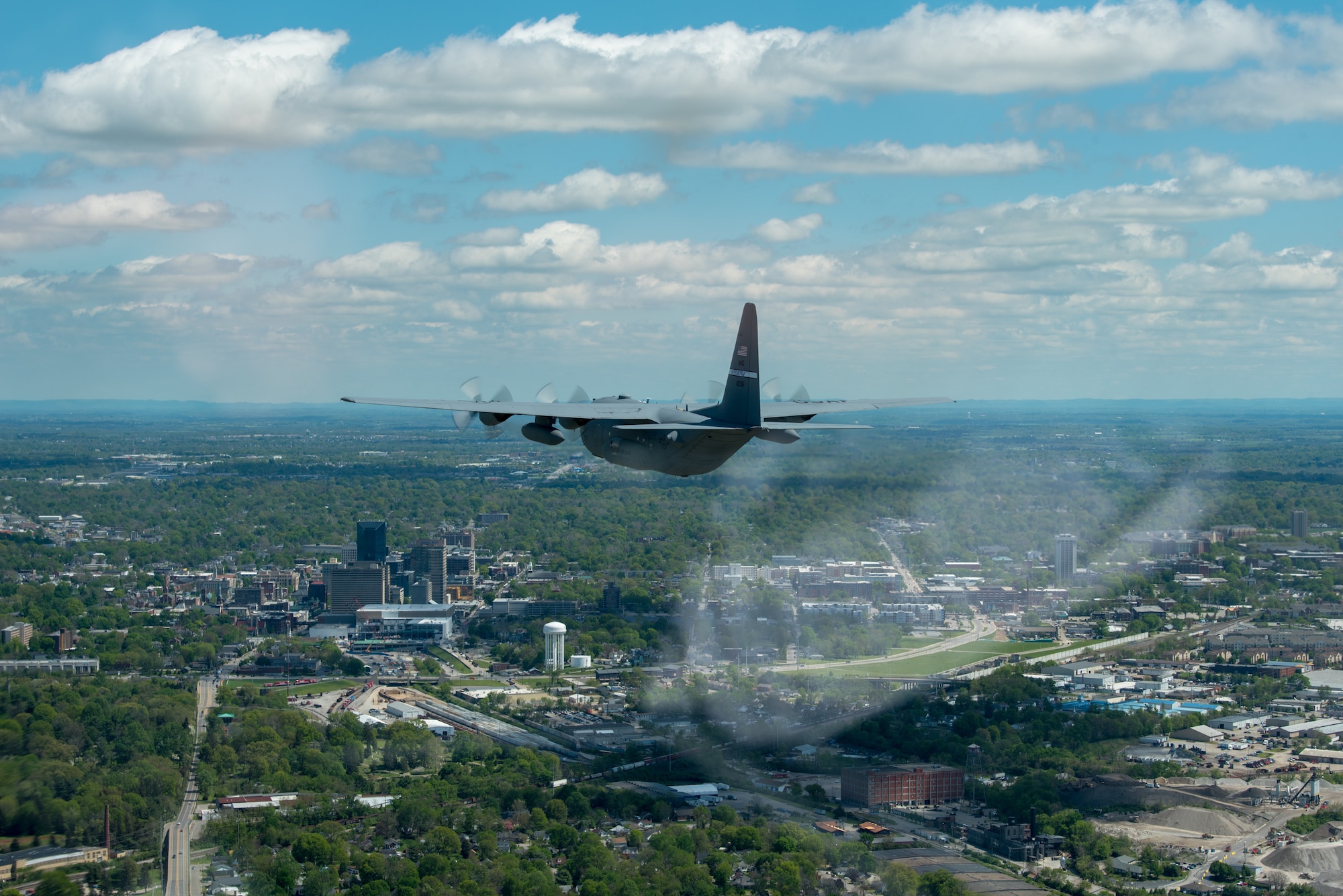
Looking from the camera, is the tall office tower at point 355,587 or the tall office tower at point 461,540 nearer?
the tall office tower at point 355,587

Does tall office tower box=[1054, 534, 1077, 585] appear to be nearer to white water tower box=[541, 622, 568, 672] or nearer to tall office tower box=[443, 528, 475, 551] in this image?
white water tower box=[541, 622, 568, 672]

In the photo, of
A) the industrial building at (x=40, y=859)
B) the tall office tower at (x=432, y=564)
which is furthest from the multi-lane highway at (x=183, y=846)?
the tall office tower at (x=432, y=564)

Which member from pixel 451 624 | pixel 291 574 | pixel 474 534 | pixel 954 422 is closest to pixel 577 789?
pixel 451 624

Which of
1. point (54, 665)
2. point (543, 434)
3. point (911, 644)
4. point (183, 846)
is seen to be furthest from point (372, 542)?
point (543, 434)

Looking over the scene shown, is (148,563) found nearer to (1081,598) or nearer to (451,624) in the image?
(451,624)

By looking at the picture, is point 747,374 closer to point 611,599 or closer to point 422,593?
point 611,599

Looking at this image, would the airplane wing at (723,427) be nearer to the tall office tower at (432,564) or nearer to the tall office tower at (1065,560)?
the tall office tower at (1065,560)

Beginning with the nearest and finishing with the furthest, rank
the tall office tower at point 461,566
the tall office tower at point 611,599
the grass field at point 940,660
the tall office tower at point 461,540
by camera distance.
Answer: the grass field at point 940,660, the tall office tower at point 611,599, the tall office tower at point 461,566, the tall office tower at point 461,540
